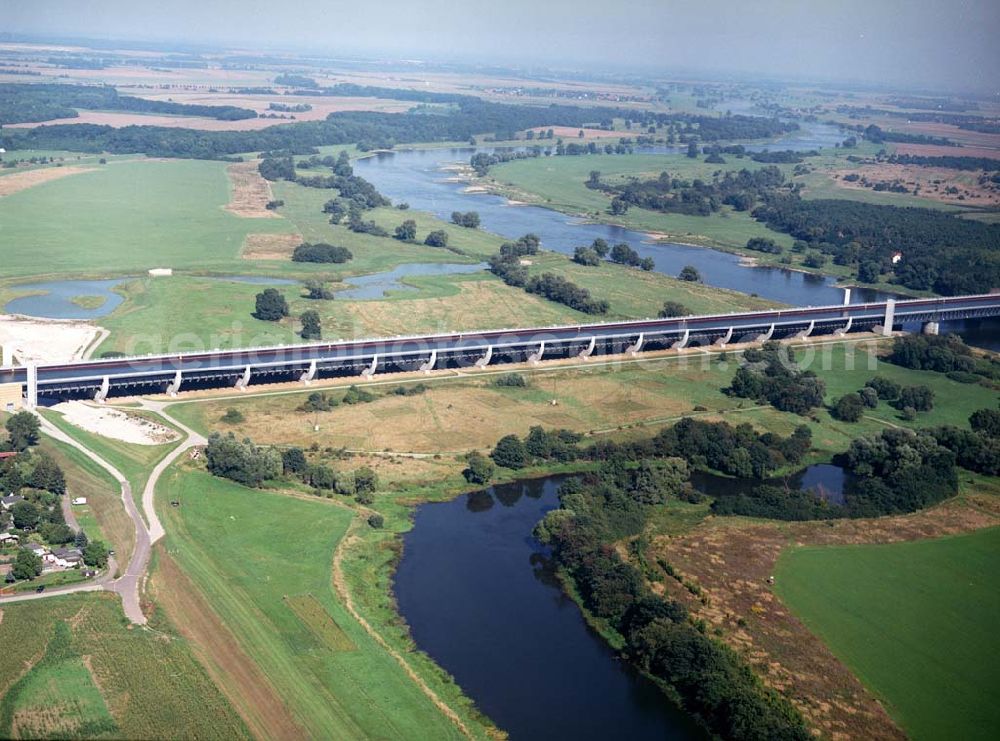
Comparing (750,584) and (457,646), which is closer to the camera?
(457,646)

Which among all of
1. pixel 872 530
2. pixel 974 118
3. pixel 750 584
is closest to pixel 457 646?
pixel 750 584

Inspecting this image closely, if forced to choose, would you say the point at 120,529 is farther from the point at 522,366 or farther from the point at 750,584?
the point at 522,366

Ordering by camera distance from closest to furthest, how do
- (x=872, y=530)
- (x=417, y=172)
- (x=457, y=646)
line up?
(x=457, y=646) → (x=872, y=530) → (x=417, y=172)

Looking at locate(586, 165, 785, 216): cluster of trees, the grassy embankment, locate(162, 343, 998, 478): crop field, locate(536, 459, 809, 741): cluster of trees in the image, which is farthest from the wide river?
locate(536, 459, 809, 741): cluster of trees

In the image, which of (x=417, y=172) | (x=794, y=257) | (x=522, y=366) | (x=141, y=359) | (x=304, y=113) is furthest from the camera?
(x=304, y=113)

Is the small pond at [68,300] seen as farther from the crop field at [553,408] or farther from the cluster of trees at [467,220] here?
the cluster of trees at [467,220]

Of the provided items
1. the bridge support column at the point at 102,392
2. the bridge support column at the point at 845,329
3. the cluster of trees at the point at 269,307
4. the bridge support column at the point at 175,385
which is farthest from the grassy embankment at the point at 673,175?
the bridge support column at the point at 102,392
